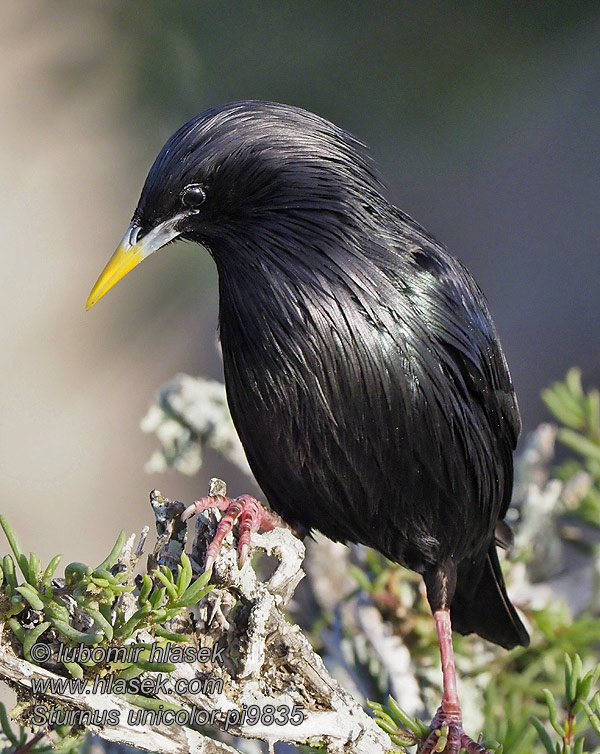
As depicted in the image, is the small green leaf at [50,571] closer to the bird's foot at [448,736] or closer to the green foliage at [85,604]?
the green foliage at [85,604]

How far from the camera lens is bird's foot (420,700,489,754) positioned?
68.8 inches

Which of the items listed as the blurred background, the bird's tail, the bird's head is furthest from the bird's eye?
the blurred background

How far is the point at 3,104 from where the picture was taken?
535 centimetres

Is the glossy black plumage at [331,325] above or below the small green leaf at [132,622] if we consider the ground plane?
above

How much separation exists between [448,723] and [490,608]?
1.49 feet

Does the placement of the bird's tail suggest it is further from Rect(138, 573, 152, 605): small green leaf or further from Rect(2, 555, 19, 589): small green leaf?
Rect(2, 555, 19, 589): small green leaf

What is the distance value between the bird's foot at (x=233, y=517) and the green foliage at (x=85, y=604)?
162 mm

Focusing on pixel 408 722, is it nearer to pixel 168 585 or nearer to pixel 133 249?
pixel 168 585

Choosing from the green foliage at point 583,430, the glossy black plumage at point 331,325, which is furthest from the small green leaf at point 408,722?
the green foliage at point 583,430

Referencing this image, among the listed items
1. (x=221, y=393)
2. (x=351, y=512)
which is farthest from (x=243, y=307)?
(x=221, y=393)

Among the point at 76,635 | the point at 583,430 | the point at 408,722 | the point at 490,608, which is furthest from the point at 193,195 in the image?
the point at 583,430

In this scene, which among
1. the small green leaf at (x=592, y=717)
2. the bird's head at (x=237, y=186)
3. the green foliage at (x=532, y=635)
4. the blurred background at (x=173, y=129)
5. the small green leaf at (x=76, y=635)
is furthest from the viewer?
the blurred background at (x=173, y=129)

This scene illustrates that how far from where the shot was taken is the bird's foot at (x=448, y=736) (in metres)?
1.75

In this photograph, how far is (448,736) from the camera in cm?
180
